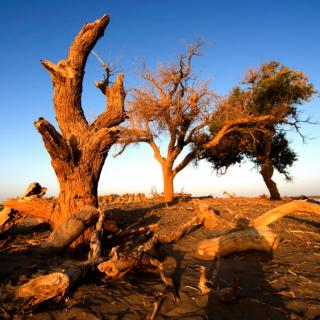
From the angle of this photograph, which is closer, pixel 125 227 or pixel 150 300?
pixel 150 300

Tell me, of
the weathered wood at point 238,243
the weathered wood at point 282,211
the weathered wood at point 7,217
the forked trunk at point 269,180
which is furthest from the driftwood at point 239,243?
the forked trunk at point 269,180

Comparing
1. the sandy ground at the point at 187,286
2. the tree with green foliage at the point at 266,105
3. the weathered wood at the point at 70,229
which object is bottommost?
the sandy ground at the point at 187,286

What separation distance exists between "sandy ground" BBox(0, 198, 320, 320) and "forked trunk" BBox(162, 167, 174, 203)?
992 centimetres

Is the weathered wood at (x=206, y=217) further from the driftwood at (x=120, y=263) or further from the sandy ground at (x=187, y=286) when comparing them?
the driftwood at (x=120, y=263)

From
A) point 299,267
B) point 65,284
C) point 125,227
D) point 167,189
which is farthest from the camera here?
point 167,189

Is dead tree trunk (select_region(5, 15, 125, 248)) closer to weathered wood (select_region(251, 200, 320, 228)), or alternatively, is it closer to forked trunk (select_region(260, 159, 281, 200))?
weathered wood (select_region(251, 200, 320, 228))

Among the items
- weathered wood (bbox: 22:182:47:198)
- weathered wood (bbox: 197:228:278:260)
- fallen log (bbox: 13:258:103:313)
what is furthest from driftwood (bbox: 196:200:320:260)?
weathered wood (bbox: 22:182:47:198)

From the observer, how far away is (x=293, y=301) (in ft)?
13.6

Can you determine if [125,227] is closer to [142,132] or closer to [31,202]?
[31,202]

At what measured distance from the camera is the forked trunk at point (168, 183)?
17.6 metres

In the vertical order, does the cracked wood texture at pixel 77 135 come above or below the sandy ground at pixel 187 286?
above

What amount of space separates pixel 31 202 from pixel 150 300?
4824 mm

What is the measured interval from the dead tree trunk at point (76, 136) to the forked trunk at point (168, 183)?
391 inches

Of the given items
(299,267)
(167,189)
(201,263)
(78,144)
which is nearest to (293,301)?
(299,267)
